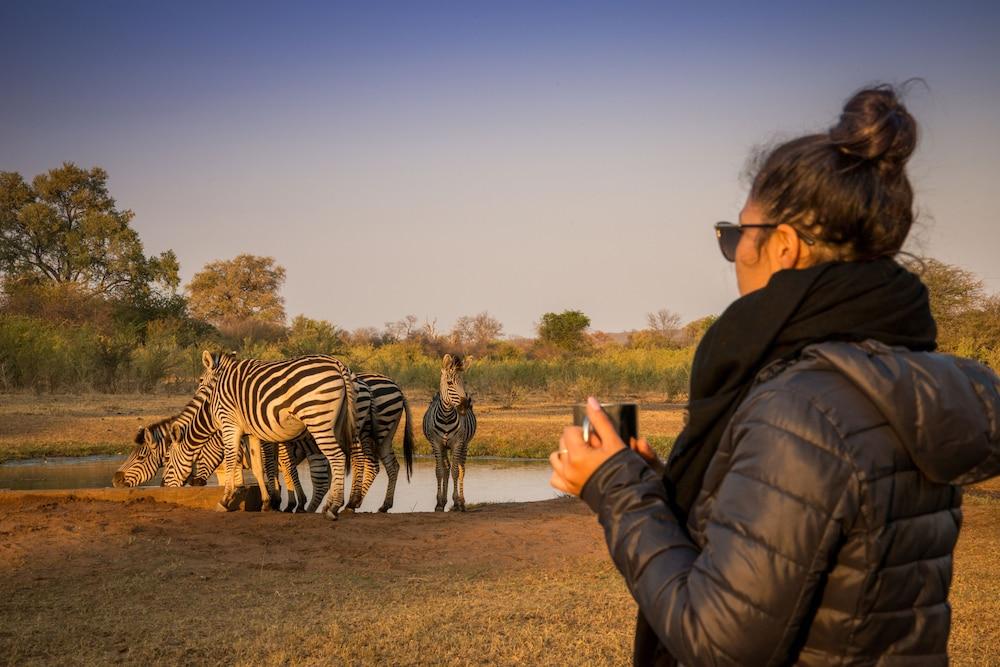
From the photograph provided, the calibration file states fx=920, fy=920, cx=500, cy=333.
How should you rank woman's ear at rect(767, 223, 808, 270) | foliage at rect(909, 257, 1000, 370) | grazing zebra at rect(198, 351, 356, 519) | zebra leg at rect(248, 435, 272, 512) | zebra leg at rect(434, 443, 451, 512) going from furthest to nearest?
foliage at rect(909, 257, 1000, 370) < zebra leg at rect(434, 443, 451, 512) < zebra leg at rect(248, 435, 272, 512) < grazing zebra at rect(198, 351, 356, 519) < woman's ear at rect(767, 223, 808, 270)

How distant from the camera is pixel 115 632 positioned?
219 inches

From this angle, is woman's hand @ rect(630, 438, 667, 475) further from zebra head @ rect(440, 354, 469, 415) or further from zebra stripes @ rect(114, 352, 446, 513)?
zebra head @ rect(440, 354, 469, 415)

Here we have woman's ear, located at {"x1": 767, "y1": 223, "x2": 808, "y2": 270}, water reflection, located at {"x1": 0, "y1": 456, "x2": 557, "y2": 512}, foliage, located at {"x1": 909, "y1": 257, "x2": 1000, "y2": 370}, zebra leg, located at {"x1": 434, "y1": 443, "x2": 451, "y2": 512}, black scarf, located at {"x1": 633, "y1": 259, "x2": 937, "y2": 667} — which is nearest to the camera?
black scarf, located at {"x1": 633, "y1": 259, "x2": 937, "y2": 667}

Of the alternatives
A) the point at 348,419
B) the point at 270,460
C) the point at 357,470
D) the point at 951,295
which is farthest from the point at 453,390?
the point at 951,295

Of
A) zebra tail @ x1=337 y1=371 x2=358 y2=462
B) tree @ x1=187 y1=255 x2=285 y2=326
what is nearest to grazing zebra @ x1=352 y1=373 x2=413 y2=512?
zebra tail @ x1=337 y1=371 x2=358 y2=462

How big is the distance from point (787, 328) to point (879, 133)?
15.3 inches

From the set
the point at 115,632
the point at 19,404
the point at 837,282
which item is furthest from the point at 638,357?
the point at 837,282

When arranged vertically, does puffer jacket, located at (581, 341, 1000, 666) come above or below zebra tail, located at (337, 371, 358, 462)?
above

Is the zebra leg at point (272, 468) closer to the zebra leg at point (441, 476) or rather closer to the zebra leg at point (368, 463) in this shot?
the zebra leg at point (368, 463)

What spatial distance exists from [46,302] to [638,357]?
23.4 meters

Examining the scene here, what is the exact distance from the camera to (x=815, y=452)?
146 centimetres

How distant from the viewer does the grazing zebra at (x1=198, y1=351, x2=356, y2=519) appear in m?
10.2

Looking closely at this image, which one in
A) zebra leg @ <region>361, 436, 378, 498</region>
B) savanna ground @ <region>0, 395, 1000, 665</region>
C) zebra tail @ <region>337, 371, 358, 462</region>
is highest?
zebra tail @ <region>337, 371, 358, 462</region>

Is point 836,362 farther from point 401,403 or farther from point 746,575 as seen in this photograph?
point 401,403
